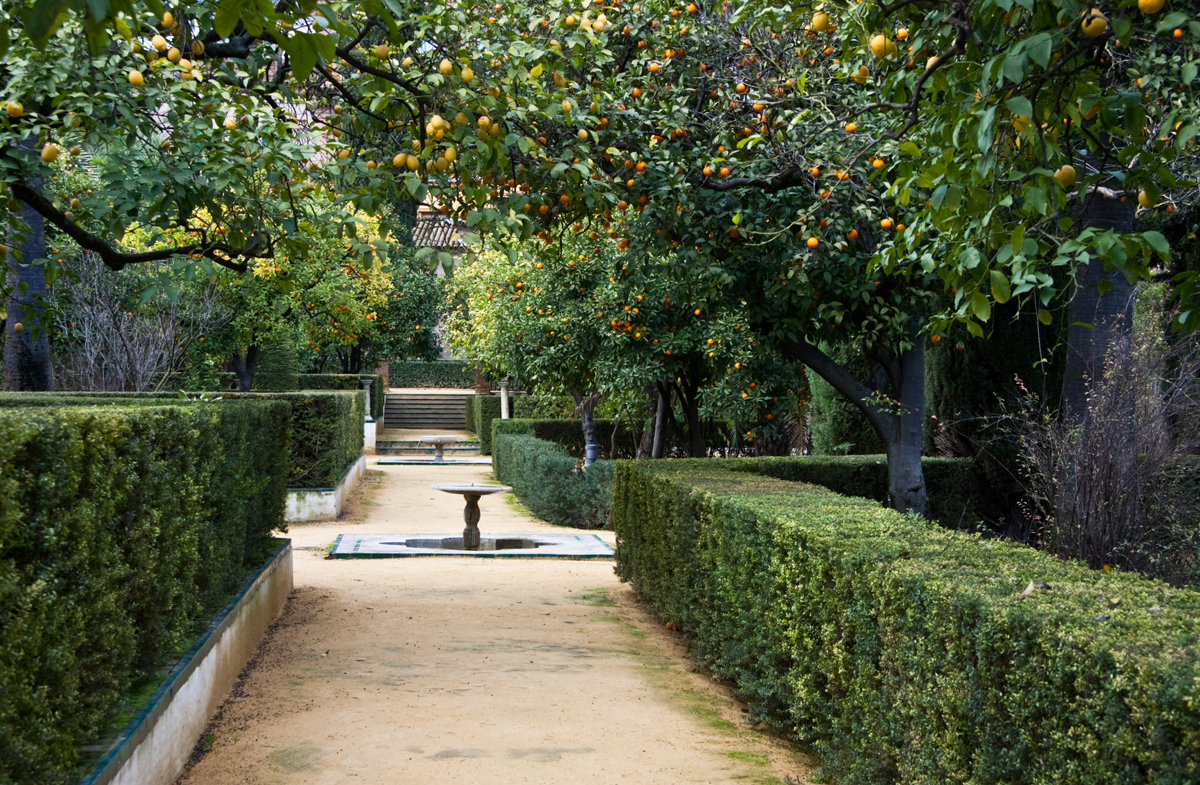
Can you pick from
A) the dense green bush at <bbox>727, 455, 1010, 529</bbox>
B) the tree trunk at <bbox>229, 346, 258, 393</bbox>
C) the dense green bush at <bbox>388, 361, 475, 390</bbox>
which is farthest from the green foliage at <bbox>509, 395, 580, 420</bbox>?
the dense green bush at <bbox>388, 361, 475, 390</bbox>

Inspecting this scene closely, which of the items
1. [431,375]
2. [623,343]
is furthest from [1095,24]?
[431,375]

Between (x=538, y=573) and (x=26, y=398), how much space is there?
5.18 m

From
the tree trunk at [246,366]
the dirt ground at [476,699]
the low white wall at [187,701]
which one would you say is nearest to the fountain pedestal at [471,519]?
the dirt ground at [476,699]

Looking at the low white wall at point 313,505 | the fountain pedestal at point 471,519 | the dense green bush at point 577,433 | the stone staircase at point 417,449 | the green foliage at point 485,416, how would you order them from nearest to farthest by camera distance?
1. the fountain pedestal at point 471,519
2. the low white wall at point 313,505
3. the dense green bush at point 577,433
4. the green foliage at point 485,416
5. the stone staircase at point 417,449

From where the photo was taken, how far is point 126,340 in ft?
48.3

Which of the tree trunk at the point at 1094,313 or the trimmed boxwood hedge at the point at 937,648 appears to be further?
the tree trunk at the point at 1094,313

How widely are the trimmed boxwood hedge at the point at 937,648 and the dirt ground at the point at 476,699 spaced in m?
0.47

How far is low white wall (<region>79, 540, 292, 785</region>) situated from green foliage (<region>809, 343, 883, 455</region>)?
9.71 metres

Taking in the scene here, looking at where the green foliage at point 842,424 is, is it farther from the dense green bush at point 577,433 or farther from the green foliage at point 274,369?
the green foliage at point 274,369

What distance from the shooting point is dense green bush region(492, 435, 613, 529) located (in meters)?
14.3

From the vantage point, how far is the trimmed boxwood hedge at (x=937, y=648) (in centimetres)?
238

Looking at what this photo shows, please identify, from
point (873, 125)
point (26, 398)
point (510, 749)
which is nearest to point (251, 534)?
point (26, 398)

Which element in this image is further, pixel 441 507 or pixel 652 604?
pixel 441 507

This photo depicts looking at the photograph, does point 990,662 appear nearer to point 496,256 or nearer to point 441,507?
point 441,507
